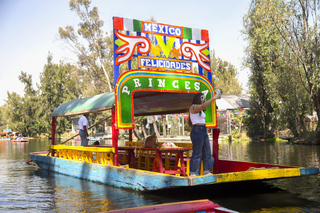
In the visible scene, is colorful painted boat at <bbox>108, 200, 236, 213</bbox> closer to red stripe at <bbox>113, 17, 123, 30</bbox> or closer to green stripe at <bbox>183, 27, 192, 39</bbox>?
red stripe at <bbox>113, 17, 123, 30</bbox>

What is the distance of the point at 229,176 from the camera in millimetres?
7125

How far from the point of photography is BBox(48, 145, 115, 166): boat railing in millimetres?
9477

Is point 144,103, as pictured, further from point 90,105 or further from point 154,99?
point 90,105

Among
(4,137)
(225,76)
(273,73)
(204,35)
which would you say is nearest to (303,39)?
(273,73)

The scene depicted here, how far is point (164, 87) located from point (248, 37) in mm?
25120

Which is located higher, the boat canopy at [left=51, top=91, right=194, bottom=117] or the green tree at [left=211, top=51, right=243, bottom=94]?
the green tree at [left=211, top=51, right=243, bottom=94]

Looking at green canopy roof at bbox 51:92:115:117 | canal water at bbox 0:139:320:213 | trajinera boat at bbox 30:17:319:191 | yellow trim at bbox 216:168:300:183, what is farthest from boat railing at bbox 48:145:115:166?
yellow trim at bbox 216:168:300:183

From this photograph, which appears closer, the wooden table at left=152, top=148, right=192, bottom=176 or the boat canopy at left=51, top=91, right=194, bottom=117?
the wooden table at left=152, top=148, right=192, bottom=176

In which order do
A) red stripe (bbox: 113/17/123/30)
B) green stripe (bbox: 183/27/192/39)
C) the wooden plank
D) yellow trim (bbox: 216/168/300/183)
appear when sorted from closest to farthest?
the wooden plank
yellow trim (bbox: 216/168/300/183)
red stripe (bbox: 113/17/123/30)
green stripe (bbox: 183/27/192/39)

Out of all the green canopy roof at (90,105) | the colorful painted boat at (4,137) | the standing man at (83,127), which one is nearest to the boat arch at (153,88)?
the green canopy roof at (90,105)

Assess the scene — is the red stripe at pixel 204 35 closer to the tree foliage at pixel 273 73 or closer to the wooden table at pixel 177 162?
the wooden table at pixel 177 162

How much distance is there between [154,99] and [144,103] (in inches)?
27.1

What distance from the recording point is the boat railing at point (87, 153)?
31.1ft

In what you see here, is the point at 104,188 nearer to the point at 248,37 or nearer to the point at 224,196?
the point at 224,196
